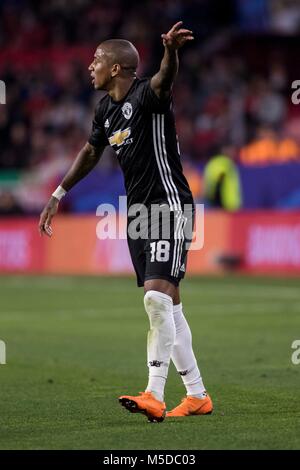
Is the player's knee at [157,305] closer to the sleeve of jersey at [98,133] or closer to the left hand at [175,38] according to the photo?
the sleeve of jersey at [98,133]

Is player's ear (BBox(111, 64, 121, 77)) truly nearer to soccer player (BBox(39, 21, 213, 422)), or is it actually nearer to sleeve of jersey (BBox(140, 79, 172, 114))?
soccer player (BBox(39, 21, 213, 422))

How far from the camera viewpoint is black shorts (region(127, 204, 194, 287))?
722 cm

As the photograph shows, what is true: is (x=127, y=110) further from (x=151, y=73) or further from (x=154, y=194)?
(x=151, y=73)

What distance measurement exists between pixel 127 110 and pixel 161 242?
2.88ft

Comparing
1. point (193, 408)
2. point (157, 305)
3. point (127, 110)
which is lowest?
point (193, 408)

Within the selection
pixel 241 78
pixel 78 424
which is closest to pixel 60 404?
pixel 78 424

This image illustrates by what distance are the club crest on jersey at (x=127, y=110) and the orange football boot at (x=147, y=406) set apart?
176 cm

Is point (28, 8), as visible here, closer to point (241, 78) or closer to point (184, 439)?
point (241, 78)

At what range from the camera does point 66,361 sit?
10.4m

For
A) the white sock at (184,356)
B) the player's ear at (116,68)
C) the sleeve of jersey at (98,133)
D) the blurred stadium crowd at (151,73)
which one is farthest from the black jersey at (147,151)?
the blurred stadium crowd at (151,73)

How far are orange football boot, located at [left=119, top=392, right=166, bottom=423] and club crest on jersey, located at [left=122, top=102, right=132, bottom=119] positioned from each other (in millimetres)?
1765

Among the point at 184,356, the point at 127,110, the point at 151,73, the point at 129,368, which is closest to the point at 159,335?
the point at 184,356

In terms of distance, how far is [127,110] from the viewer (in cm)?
735

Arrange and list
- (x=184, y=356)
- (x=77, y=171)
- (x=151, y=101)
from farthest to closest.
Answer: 1. (x=77, y=171)
2. (x=184, y=356)
3. (x=151, y=101)
